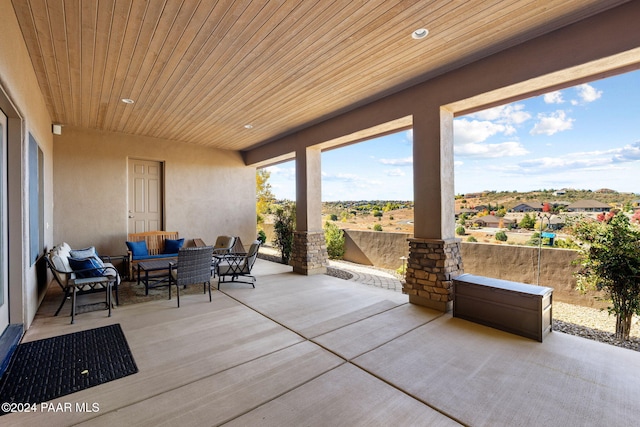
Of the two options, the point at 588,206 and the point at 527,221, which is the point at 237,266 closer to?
the point at 588,206

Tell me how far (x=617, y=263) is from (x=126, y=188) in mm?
8749

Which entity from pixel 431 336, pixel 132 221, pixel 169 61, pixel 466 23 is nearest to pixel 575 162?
pixel 466 23

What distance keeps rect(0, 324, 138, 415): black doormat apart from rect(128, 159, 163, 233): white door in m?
4.34

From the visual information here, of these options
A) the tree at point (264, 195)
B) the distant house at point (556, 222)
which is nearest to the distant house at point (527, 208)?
the distant house at point (556, 222)

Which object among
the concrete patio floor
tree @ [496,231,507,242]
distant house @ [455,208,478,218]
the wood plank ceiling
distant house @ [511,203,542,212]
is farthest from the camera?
tree @ [496,231,507,242]

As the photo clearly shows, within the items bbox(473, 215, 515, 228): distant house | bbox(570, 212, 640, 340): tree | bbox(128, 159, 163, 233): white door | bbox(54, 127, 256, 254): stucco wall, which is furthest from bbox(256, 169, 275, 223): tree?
bbox(570, 212, 640, 340): tree

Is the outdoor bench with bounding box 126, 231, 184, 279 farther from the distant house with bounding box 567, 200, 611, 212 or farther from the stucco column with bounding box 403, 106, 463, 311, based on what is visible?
the distant house with bounding box 567, 200, 611, 212

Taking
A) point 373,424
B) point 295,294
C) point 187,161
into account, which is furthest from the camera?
point 187,161

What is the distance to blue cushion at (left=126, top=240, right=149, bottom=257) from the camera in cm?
596

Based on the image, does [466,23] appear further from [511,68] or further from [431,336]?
[431,336]

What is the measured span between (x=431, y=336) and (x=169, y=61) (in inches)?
177

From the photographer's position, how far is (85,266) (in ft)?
13.0

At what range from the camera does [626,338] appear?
124 inches

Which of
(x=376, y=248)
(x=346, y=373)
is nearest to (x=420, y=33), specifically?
(x=346, y=373)
